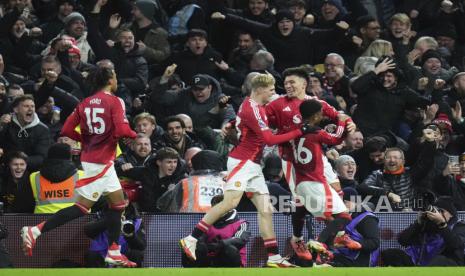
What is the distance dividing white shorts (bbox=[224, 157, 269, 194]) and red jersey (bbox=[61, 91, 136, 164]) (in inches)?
40.7

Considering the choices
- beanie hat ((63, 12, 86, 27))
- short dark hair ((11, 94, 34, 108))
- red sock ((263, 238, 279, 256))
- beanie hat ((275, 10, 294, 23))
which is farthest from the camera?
beanie hat ((275, 10, 294, 23))

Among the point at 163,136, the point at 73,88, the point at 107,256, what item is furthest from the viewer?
the point at 73,88

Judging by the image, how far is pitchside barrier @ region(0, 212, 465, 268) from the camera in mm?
13844

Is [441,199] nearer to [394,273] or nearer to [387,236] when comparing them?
[387,236]

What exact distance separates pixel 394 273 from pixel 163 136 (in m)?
5.33

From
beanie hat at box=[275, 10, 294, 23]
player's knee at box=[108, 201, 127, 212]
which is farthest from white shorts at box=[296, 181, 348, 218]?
beanie hat at box=[275, 10, 294, 23]

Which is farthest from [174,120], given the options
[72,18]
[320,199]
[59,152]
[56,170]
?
[320,199]

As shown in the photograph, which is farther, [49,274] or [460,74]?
[460,74]

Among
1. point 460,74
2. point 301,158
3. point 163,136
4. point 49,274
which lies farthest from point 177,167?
point 460,74

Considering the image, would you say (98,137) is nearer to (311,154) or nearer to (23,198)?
(23,198)

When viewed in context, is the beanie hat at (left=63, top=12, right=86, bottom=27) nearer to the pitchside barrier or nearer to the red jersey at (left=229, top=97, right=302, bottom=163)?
the pitchside barrier

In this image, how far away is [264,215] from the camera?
1307 cm

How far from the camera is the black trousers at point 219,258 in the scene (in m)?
13.2

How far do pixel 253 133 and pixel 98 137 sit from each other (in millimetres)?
1481
